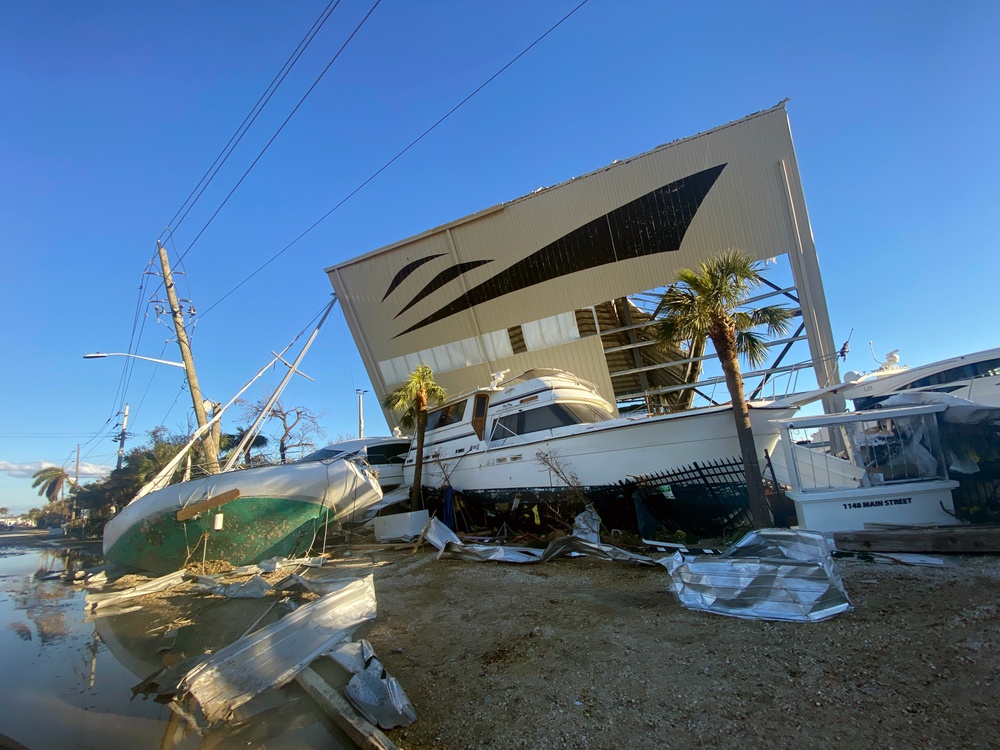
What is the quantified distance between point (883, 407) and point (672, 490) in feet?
12.1

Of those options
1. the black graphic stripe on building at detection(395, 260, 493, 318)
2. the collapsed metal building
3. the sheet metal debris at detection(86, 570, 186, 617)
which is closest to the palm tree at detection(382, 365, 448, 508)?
the collapsed metal building

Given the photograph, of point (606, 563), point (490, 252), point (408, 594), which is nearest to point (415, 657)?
point (408, 594)

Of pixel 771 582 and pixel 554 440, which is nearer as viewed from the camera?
pixel 771 582

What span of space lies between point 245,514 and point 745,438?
32.1 ft

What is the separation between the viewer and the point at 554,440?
1082 cm

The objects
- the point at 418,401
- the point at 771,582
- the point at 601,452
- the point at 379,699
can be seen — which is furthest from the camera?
the point at 418,401

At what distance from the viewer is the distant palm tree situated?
54.6 meters

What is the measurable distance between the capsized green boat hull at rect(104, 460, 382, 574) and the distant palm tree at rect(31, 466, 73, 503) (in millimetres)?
55832

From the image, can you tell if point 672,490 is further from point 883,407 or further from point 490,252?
point 490,252

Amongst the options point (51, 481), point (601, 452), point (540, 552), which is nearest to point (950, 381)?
point (601, 452)

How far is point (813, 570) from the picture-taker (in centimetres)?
456

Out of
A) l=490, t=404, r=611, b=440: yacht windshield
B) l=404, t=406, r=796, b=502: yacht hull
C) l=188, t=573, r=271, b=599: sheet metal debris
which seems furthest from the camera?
l=490, t=404, r=611, b=440: yacht windshield

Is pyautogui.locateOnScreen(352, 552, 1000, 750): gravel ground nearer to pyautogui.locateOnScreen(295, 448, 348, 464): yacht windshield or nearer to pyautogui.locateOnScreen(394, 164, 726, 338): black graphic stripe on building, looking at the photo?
pyautogui.locateOnScreen(295, 448, 348, 464): yacht windshield

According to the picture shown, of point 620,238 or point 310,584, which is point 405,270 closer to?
point 620,238
